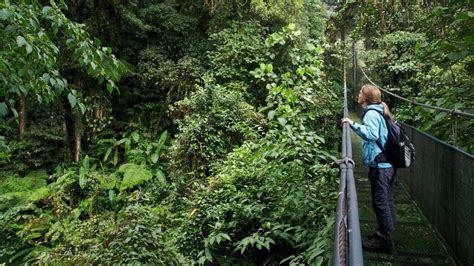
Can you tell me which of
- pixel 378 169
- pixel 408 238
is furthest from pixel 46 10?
pixel 408 238

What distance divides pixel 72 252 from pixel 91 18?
A: 644 centimetres

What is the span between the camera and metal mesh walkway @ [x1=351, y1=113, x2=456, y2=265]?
9.98 ft

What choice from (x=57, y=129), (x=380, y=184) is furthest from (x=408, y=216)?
(x=57, y=129)

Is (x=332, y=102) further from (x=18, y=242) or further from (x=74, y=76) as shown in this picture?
(x=18, y=242)

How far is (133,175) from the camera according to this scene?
820 centimetres

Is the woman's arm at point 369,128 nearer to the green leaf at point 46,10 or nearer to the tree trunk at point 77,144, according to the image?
the green leaf at point 46,10

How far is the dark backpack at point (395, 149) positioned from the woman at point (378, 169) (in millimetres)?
24

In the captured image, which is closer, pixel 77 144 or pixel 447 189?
pixel 447 189

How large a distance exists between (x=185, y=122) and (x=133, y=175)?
163cm

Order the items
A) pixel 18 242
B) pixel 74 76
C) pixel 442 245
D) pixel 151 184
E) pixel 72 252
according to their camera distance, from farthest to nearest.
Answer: pixel 74 76
pixel 151 184
pixel 18 242
pixel 72 252
pixel 442 245

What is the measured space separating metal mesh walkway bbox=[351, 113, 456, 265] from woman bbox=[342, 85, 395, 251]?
0.42 ft

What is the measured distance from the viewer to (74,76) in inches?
383

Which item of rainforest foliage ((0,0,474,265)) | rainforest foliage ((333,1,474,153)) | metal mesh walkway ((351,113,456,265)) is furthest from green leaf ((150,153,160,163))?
metal mesh walkway ((351,113,456,265))

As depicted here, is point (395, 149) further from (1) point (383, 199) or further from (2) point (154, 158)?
(2) point (154, 158)
